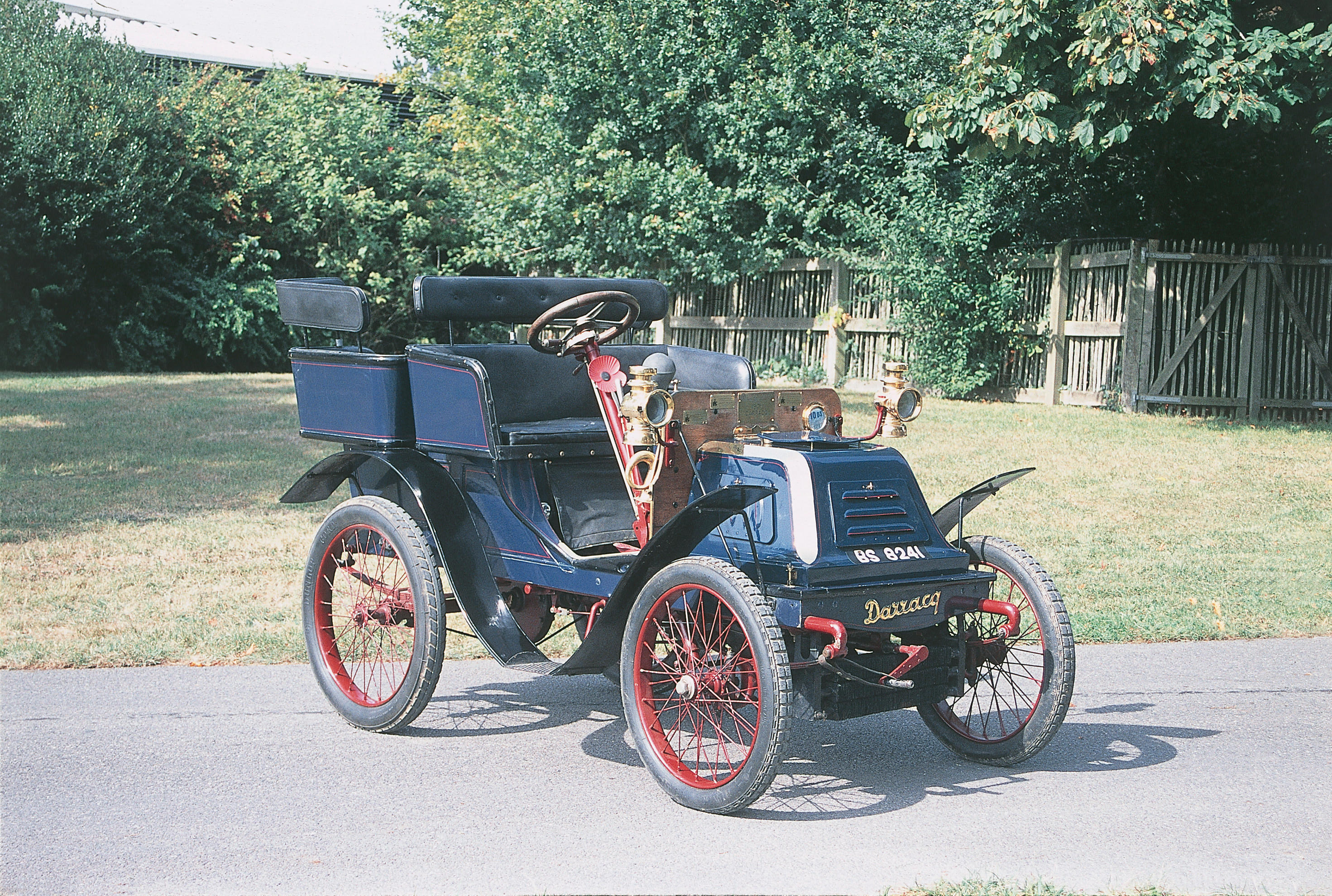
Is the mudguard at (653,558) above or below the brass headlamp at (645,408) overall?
below

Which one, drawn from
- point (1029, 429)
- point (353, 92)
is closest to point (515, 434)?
point (1029, 429)

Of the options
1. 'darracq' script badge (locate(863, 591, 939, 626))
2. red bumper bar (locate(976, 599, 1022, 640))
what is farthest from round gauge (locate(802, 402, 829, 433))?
red bumper bar (locate(976, 599, 1022, 640))

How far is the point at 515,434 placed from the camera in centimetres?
508

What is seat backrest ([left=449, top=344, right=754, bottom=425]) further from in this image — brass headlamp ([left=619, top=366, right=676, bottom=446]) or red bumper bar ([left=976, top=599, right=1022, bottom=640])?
red bumper bar ([left=976, top=599, right=1022, bottom=640])

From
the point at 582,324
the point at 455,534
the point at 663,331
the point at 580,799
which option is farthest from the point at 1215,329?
the point at 580,799

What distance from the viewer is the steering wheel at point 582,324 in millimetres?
4879

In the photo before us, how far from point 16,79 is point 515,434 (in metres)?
18.9

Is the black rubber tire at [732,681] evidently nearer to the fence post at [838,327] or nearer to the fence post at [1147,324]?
the fence post at [1147,324]

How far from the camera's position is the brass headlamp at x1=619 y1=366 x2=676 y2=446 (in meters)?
4.48

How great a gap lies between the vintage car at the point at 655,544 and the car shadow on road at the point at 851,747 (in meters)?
0.16

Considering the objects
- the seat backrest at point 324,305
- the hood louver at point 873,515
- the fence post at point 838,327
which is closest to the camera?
the hood louver at point 873,515

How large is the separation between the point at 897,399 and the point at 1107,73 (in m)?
8.04

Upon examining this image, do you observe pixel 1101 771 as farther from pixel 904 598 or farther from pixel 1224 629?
pixel 1224 629

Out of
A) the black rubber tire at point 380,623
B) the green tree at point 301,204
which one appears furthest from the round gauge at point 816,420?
the green tree at point 301,204
